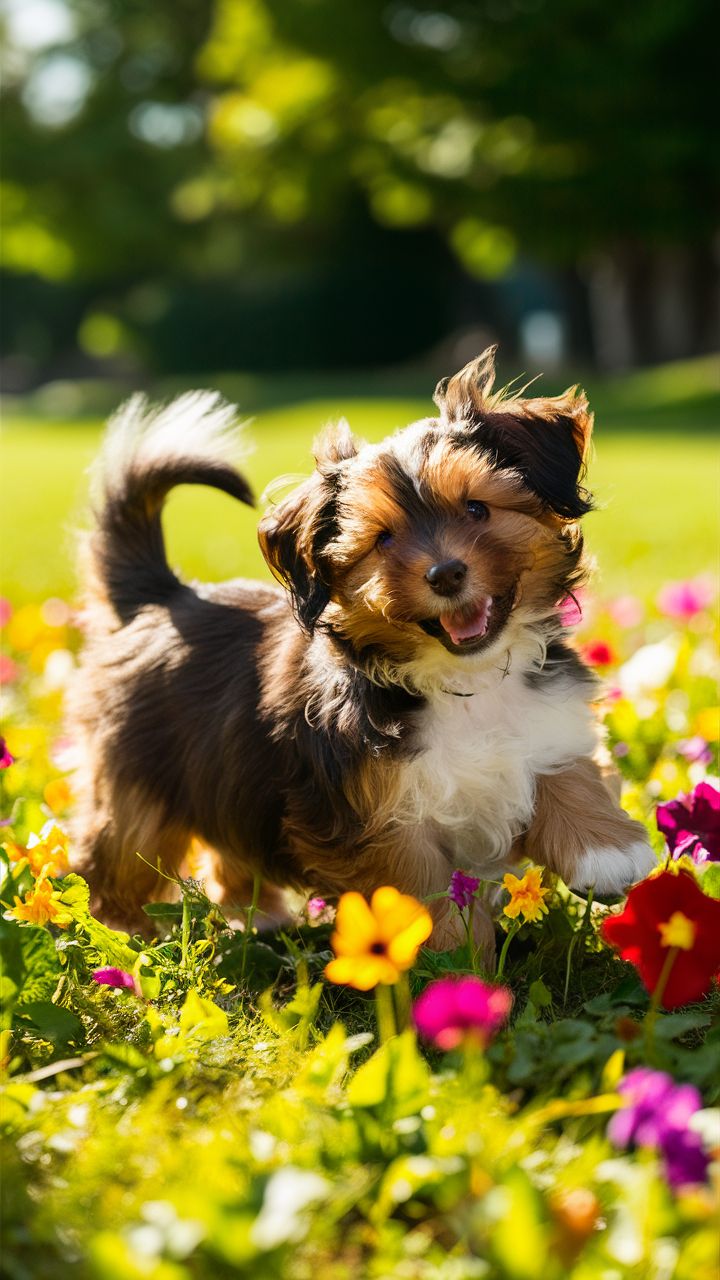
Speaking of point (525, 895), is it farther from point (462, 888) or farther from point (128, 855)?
point (128, 855)

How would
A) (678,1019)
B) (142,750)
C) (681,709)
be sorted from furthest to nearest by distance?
(681,709) → (142,750) → (678,1019)

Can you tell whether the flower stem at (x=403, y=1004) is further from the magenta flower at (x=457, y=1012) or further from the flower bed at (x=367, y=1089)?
the magenta flower at (x=457, y=1012)

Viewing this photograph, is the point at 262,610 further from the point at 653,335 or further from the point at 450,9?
the point at 653,335

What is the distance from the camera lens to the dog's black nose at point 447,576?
2.76 m

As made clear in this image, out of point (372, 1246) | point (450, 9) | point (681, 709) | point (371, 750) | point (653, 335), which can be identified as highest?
point (450, 9)

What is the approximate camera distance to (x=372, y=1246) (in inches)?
82.6

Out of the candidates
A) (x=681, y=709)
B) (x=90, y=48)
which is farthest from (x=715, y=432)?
(x=90, y=48)

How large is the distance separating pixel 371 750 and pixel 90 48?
1570 inches

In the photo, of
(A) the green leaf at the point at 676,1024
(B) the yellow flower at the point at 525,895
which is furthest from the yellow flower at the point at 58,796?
(A) the green leaf at the point at 676,1024

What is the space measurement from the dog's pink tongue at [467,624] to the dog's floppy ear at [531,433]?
0.34 m

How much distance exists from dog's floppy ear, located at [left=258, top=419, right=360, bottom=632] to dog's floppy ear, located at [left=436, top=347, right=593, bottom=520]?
0.29 m

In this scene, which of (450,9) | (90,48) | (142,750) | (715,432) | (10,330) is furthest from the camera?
(10,330)

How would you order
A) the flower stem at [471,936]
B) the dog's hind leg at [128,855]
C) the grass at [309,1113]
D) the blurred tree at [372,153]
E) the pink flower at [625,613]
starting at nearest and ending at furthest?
the grass at [309,1113]
the flower stem at [471,936]
the dog's hind leg at [128,855]
the pink flower at [625,613]
the blurred tree at [372,153]

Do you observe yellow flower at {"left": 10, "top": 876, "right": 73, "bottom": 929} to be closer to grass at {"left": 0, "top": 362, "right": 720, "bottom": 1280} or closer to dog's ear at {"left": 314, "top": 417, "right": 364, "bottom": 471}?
grass at {"left": 0, "top": 362, "right": 720, "bottom": 1280}
